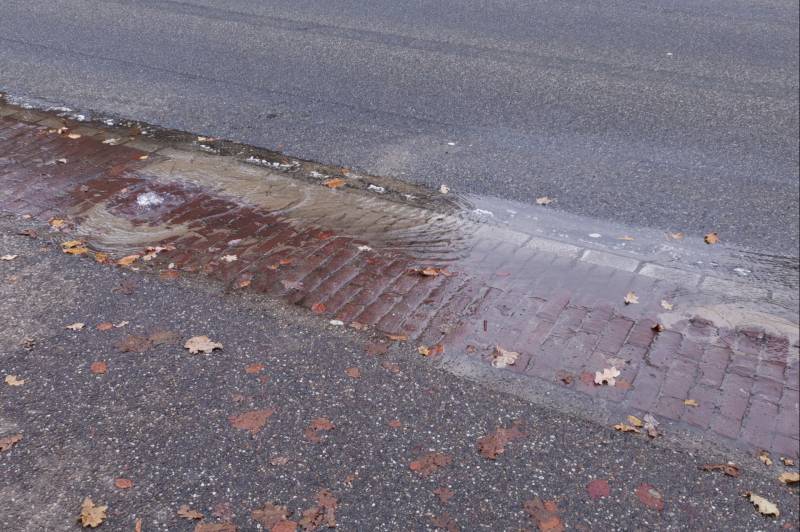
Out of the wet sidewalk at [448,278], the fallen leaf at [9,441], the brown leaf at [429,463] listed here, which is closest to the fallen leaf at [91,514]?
the fallen leaf at [9,441]

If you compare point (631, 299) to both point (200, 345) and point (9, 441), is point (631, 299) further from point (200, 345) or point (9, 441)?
point (9, 441)

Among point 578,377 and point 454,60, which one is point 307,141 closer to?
point 454,60

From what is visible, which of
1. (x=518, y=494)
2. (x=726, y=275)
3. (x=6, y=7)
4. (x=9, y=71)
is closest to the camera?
(x=518, y=494)

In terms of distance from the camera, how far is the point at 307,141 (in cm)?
591

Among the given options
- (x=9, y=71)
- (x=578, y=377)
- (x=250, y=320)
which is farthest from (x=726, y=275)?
(x=9, y=71)

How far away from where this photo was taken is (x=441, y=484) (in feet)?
9.68

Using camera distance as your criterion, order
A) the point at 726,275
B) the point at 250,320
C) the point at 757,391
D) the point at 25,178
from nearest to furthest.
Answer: the point at 757,391, the point at 250,320, the point at 726,275, the point at 25,178

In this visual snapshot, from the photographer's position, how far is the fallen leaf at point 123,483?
9.50 feet

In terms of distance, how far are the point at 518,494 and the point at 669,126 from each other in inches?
166

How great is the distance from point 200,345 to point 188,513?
1016mm

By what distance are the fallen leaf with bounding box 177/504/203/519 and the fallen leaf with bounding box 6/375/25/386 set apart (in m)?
1.12

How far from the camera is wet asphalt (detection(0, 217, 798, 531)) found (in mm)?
2848

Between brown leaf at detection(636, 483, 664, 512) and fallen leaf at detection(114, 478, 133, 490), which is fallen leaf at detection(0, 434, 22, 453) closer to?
fallen leaf at detection(114, 478, 133, 490)

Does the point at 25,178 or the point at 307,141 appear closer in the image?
the point at 25,178
